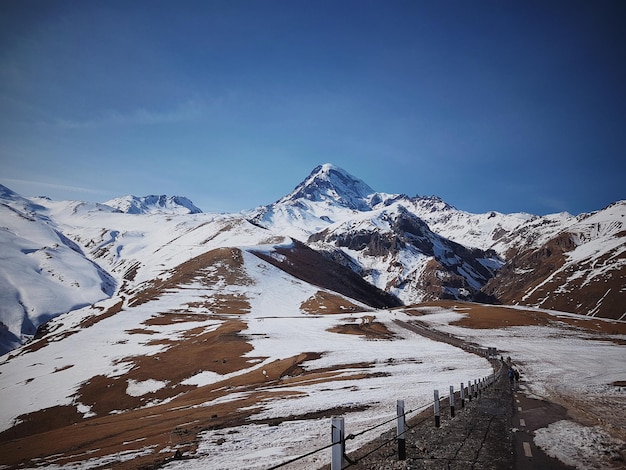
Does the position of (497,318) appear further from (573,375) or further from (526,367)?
(573,375)

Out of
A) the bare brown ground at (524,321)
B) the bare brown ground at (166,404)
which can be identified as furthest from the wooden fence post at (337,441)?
the bare brown ground at (524,321)

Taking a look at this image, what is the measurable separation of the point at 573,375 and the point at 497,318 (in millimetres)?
86536

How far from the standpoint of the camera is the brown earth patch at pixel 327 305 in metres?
162

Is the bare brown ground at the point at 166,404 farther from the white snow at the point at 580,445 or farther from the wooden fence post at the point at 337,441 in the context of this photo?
A: the white snow at the point at 580,445

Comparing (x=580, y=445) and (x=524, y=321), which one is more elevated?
(x=580, y=445)

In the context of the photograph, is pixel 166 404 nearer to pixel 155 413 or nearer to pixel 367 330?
pixel 155 413

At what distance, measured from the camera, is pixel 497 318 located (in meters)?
121

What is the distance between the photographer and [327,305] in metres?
169

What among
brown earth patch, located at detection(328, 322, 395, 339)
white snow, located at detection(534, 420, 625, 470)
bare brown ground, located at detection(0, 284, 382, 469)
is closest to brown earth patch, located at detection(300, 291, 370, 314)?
brown earth patch, located at detection(328, 322, 395, 339)

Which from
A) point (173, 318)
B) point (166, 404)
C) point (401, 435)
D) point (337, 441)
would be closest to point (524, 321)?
point (166, 404)

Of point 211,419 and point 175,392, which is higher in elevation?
point 211,419

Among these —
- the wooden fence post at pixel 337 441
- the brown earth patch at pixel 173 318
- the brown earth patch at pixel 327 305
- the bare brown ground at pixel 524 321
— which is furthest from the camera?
the brown earth patch at pixel 327 305

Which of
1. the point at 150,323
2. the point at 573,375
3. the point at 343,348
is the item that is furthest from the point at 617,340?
the point at 150,323

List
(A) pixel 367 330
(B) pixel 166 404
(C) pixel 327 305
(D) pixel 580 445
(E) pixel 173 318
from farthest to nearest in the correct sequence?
(C) pixel 327 305, (E) pixel 173 318, (A) pixel 367 330, (B) pixel 166 404, (D) pixel 580 445
